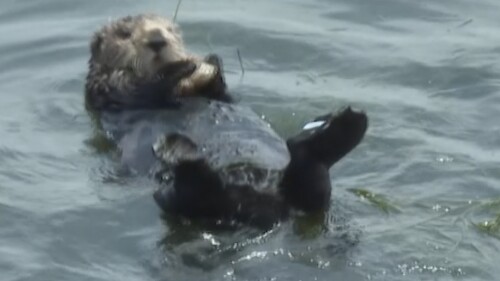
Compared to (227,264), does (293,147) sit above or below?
above

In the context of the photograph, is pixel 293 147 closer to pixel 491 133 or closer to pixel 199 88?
pixel 199 88

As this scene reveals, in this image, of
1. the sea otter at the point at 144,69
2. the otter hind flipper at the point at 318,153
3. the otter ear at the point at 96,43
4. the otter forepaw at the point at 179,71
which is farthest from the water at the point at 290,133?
the otter forepaw at the point at 179,71

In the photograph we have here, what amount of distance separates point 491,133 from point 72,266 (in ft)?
8.77

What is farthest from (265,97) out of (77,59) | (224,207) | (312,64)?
(224,207)

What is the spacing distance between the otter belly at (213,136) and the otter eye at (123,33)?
0.47 m

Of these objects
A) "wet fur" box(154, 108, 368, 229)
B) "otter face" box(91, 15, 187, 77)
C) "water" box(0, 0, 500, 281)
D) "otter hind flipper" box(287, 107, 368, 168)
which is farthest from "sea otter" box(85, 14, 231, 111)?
"otter hind flipper" box(287, 107, 368, 168)

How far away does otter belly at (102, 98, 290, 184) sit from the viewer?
6.98 m

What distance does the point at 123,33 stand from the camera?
8531 millimetres

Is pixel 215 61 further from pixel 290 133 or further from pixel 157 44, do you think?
pixel 290 133

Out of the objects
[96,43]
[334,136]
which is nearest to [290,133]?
[96,43]

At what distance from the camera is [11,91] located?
9.29m

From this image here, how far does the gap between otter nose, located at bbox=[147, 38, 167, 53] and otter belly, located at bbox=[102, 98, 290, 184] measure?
0.38 meters

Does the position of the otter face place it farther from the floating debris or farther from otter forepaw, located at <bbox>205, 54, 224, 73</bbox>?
the floating debris

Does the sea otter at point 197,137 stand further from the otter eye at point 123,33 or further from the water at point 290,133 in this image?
the water at point 290,133
